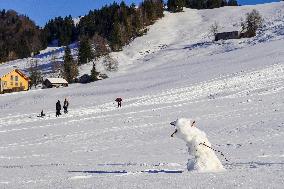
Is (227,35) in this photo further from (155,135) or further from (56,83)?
(155,135)

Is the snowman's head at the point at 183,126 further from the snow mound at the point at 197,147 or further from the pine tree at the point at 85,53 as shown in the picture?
the pine tree at the point at 85,53

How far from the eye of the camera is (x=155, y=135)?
1981cm

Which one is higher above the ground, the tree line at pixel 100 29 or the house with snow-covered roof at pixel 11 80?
the tree line at pixel 100 29

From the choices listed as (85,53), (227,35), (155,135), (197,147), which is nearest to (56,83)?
(85,53)

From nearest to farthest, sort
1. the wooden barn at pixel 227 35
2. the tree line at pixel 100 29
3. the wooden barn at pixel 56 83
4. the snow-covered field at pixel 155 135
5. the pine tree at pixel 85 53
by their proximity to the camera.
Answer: the snow-covered field at pixel 155 135 → the wooden barn at pixel 56 83 → the wooden barn at pixel 227 35 → the pine tree at pixel 85 53 → the tree line at pixel 100 29

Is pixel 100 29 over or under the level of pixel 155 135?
over

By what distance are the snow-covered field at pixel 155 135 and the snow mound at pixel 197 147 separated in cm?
21

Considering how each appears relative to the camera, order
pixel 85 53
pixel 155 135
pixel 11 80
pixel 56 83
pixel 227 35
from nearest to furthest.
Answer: pixel 155 135 < pixel 56 83 < pixel 11 80 < pixel 227 35 < pixel 85 53

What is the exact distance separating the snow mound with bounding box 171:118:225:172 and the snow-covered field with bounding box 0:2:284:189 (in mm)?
213

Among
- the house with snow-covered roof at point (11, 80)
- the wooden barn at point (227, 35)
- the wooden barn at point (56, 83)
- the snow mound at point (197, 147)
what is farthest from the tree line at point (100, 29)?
the snow mound at point (197, 147)

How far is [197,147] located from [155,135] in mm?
12436

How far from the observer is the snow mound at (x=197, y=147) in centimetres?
732

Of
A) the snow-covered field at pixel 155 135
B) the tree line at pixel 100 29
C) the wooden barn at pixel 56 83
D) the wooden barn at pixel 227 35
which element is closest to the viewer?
the snow-covered field at pixel 155 135

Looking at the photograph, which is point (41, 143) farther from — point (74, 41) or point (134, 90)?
point (74, 41)
